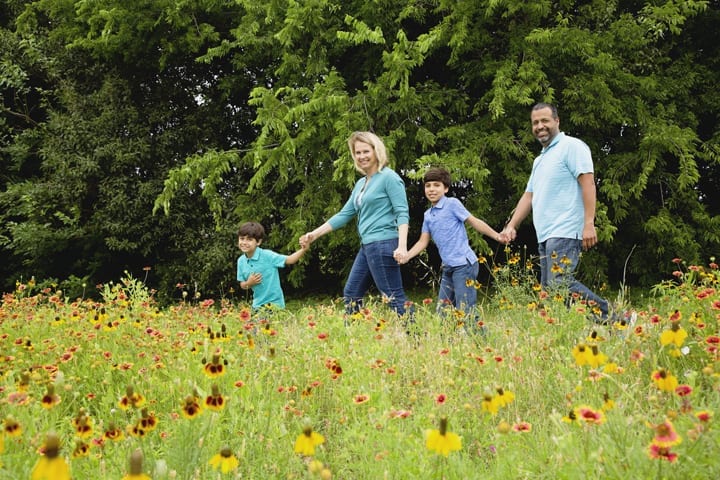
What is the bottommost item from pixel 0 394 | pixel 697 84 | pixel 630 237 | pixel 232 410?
pixel 630 237

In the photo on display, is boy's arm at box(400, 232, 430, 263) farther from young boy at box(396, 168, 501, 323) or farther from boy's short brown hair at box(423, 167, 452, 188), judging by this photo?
boy's short brown hair at box(423, 167, 452, 188)

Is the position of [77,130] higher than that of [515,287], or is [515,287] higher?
[77,130]

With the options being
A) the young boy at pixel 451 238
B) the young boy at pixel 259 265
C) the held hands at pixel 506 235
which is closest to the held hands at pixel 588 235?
the held hands at pixel 506 235

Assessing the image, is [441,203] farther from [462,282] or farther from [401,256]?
[401,256]

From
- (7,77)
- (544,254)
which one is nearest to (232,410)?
(544,254)

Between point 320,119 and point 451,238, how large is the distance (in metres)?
4.24

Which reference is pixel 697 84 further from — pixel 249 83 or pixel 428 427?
pixel 428 427

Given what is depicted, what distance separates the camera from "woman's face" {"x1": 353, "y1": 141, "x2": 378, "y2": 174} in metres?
4.80

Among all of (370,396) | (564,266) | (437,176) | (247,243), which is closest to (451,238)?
(437,176)

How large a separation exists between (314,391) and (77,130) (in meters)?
11.0

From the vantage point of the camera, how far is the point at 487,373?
3.14m

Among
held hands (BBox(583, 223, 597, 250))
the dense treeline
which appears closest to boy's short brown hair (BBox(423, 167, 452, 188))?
held hands (BBox(583, 223, 597, 250))

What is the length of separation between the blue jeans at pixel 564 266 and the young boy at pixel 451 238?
0.50 m

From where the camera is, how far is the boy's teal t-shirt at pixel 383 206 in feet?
15.8
